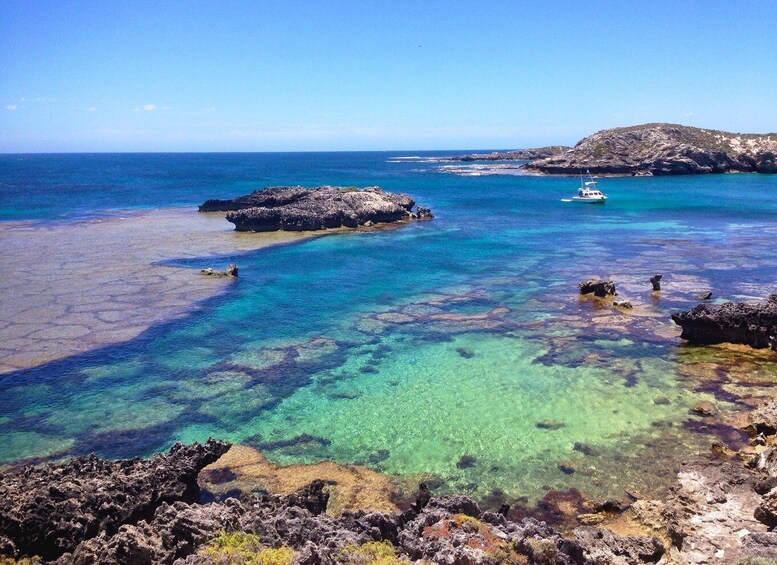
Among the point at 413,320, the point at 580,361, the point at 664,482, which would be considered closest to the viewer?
the point at 664,482

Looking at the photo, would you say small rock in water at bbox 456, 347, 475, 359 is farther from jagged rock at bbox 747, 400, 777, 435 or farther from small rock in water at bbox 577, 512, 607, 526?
small rock in water at bbox 577, 512, 607, 526

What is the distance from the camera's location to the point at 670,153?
143 meters

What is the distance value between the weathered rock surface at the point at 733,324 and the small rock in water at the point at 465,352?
11.0m

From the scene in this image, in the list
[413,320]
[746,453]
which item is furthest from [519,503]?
[413,320]

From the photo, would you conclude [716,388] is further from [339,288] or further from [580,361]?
[339,288]

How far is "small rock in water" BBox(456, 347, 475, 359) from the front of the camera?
27828 mm

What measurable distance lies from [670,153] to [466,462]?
488 ft

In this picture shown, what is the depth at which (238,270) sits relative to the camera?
47.7m

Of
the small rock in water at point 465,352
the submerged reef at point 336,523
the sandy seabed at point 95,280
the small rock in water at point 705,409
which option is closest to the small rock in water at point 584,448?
the submerged reef at point 336,523

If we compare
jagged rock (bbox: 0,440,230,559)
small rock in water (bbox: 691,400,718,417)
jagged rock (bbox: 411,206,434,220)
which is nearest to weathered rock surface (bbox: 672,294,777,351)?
small rock in water (bbox: 691,400,718,417)

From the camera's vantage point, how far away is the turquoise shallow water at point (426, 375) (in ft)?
63.4

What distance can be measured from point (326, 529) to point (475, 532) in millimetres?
3195

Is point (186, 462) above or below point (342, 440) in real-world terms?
above

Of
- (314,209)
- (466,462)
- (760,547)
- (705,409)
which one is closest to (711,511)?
(760,547)
